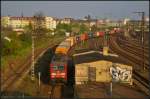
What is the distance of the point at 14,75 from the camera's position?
36.3 m

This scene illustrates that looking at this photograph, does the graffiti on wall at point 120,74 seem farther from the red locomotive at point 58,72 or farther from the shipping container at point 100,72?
the red locomotive at point 58,72

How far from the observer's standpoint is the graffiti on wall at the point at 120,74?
92.9 feet

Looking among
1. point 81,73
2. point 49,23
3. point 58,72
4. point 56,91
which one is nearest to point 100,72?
point 81,73

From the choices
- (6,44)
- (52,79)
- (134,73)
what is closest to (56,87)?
(52,79)

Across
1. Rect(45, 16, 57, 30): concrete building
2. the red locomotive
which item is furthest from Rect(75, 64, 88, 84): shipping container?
Rect(45, 16, 57, 30): concrete building

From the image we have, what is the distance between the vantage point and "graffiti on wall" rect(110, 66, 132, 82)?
Answer: 28.3m

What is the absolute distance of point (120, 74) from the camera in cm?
2836

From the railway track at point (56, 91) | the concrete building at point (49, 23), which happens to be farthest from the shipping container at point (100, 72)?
the concrete building at point (49, 23)

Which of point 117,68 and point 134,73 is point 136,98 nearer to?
point 117,68

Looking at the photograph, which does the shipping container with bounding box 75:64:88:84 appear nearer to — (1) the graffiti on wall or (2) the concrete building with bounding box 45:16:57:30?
(1) the graffiti on wall

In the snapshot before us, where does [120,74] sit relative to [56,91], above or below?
above

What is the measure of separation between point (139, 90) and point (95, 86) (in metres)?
3.36

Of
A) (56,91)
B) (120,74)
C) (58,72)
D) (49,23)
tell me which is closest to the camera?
(56,91)

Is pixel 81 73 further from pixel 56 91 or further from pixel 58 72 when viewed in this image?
pixel 56 91
